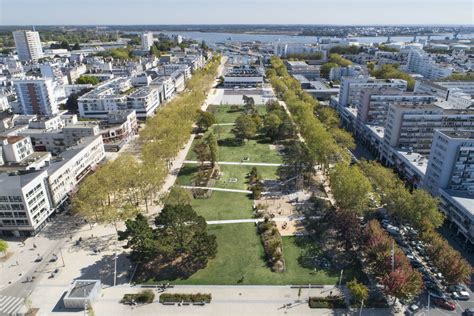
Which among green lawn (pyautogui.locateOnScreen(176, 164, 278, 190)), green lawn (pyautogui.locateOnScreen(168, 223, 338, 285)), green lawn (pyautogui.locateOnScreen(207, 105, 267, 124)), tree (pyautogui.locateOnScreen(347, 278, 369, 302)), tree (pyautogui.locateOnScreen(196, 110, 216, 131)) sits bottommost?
green lawn (pyautogui.locateOnScreen(168, 223, 338, 285))

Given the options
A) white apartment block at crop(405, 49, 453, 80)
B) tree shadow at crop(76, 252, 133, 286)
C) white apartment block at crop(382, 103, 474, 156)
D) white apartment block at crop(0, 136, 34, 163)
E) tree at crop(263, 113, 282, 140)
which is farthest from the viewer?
white apartment block at crop(405, 49, 453, 80)

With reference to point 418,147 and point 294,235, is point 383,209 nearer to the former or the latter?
point 294,235

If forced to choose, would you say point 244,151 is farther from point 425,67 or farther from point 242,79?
point 425,67

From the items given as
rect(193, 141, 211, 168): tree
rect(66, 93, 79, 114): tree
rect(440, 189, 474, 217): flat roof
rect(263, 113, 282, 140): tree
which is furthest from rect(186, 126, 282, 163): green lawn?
rect(66, 93, 79, 114): tree

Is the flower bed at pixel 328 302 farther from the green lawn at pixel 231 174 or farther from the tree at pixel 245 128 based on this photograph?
the tree at pixel 245 128

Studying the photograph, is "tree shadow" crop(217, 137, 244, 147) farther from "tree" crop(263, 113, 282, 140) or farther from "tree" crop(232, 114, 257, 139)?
"tree" crop(263, 113, 282, 140)

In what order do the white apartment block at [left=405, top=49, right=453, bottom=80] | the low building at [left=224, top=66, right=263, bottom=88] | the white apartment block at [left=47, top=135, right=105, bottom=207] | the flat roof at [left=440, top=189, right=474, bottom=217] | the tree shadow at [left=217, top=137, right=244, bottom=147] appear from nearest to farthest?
the flat roof at [left=440, top=189, right=474, bottom=217] < the white apartment block at [left=47, top=135, right=105, bottom=207] < the tree shadow at [left=217, top=137, right=244, bottom=147] < the white apartment block at [left=405, top=49, right=453, bottom=80] < the low building at [left=224, top=66, right=263, bottom=88]
